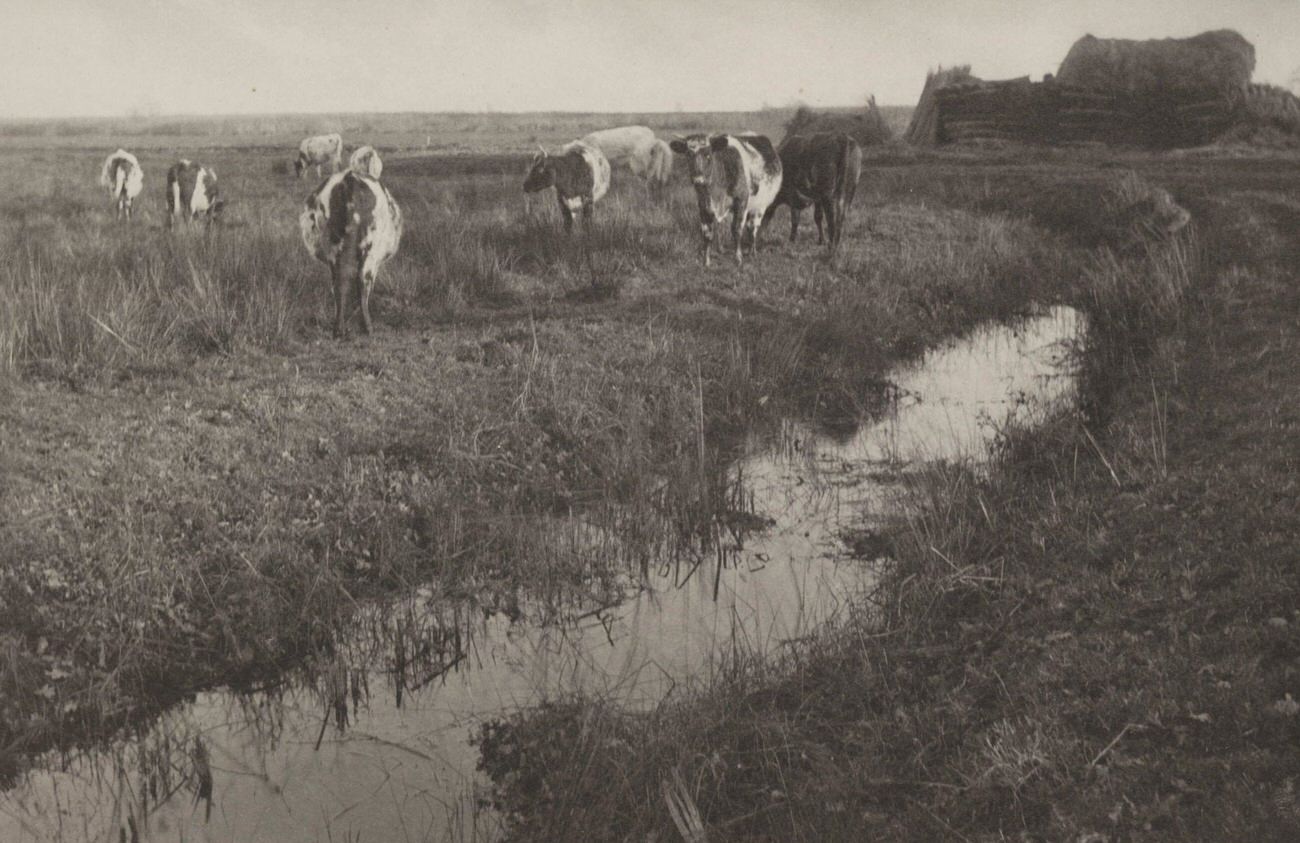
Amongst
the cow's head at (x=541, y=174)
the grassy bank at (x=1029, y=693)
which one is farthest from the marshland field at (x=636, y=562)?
the cow's head at (x=541, y=174)

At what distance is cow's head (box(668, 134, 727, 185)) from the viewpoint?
12.0m

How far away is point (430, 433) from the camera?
703 centimetres

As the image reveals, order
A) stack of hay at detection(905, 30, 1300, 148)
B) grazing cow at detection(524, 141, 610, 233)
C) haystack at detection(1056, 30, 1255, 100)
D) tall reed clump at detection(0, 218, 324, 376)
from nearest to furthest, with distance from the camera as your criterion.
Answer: tall reed clump at detection(0, 218, 324, 376) → grazing cow at detection(524, 141, 610, 233) → stack of hay at detection(905, 30, 1300, 148) → haystack at detection(1056, 30, 1255, 100)

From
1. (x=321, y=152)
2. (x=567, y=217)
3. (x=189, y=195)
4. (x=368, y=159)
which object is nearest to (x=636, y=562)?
(x=567, y=217)

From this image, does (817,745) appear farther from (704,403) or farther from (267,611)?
(704,403)

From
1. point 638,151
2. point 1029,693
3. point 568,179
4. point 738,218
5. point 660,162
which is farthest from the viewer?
point 638,151

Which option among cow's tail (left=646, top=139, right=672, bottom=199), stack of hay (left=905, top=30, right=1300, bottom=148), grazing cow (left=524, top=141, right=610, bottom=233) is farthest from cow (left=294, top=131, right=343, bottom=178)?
stack of hay (left=905, top=30, right=1300, bottom=148)

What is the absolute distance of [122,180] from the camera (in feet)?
54.4

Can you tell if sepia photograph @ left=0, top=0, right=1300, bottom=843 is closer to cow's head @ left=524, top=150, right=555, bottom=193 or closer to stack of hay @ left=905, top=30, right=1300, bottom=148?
cow's head @ left=524, top=150, right=555, bottom=193

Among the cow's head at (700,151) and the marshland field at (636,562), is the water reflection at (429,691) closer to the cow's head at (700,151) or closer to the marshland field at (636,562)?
the marshland field at (636,562)

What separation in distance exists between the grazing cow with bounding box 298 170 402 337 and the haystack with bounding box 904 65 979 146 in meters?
21.5

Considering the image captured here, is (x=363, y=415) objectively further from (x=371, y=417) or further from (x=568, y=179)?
(x=568, y=179)

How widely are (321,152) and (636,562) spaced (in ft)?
80.2

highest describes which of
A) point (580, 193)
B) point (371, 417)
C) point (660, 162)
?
point (660, 162)
